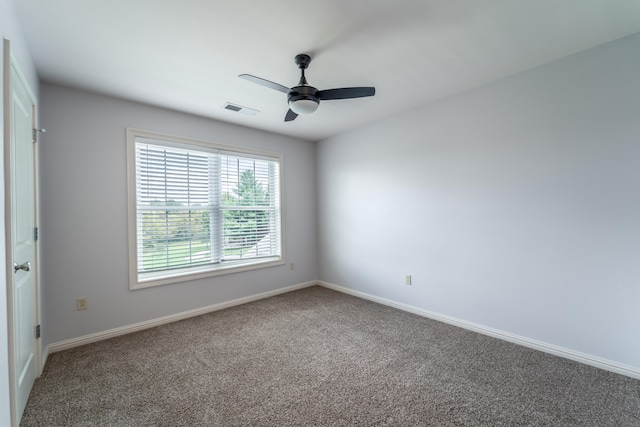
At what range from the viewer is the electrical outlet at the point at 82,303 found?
279cm

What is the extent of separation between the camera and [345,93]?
7.63 feet

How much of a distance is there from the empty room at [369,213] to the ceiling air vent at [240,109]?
3 cm

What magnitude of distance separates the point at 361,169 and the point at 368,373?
2.75 metres

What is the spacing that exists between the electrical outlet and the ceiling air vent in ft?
8.19

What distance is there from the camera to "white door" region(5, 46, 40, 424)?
1.57 meters

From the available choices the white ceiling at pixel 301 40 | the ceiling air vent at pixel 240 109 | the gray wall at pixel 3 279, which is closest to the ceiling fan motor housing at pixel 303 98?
the white ceiling at pixel 301 40

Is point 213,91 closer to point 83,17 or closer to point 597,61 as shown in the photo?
point 83,17

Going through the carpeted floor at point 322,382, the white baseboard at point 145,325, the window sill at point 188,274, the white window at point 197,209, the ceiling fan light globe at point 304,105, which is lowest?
the carpeted floor at point 322,382

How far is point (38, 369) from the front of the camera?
223 centimetres

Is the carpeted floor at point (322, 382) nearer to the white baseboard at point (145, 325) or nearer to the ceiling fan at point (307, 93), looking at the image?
the white baseboard at point (145, 325)

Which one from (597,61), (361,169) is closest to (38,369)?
(361,169)

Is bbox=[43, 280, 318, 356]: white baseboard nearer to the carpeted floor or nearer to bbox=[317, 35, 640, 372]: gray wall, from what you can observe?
the carpeted floor

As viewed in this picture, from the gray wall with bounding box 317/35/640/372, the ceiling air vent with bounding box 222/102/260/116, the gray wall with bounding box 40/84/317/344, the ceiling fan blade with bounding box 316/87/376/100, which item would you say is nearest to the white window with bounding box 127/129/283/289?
the gray wall with bounding box 40/84/317/344

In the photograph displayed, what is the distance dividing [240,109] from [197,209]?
4.51 feet
